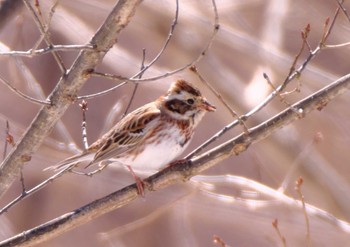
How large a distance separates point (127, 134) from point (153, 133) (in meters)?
0.13

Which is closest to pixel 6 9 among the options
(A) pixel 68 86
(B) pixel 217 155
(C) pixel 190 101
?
(C) pixel 190 101

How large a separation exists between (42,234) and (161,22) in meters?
2.33

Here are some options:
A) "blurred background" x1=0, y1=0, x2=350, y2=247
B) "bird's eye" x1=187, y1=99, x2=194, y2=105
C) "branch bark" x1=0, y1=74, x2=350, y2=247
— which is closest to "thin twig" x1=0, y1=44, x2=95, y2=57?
"branch bark" x1=0, y1=74, x2=350, y2=247

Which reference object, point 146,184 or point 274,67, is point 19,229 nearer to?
point 274,67

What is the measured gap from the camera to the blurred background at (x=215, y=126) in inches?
214

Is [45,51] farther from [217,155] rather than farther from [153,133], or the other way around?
[153,133]

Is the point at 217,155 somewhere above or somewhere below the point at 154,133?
below

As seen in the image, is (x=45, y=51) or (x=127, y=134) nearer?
(x=45, y=51)

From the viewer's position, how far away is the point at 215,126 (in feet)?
26.8

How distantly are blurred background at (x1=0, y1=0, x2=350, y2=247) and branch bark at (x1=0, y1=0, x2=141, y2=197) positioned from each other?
59.8 inches

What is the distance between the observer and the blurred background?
543 cm

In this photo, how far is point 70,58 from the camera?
26.7 feet

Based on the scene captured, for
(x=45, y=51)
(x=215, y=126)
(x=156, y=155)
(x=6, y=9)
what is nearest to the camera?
(x=45, y=51)

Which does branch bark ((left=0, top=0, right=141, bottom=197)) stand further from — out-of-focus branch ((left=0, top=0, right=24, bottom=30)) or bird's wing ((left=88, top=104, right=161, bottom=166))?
out-of-focus branch ((left=0, top=0, right=24, bottom=30))
